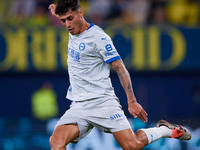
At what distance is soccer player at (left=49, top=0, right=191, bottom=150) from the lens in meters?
4.82

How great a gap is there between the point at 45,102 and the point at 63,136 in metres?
7.66

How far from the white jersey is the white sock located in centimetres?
66

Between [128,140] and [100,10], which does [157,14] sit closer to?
[100,10]

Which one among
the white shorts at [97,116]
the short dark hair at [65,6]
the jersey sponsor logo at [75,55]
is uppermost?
the short dark hair at [65,6]

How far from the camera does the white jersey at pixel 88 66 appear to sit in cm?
488

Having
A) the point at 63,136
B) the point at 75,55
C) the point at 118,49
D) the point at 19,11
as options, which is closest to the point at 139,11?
the point at 118,49

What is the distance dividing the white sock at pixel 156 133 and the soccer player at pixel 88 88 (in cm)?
4

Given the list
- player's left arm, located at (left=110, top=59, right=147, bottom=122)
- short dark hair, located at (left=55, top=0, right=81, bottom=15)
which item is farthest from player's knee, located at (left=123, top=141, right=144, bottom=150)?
short dark hair, located at (left=55, top=0, right=81, bottom=15)

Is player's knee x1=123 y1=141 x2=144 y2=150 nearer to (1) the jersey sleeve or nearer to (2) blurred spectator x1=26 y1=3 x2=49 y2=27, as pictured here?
(1) the jersey sleeve

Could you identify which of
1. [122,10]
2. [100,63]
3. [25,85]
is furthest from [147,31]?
[100,63]

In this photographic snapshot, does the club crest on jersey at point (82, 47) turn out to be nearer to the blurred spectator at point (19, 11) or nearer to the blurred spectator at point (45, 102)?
the blurred spectator at point (19, 11)

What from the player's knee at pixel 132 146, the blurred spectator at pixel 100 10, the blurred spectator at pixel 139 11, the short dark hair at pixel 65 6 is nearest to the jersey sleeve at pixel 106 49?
the short dark hair at pixel 65 6

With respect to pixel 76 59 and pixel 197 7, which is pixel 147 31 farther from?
pixel 76 59

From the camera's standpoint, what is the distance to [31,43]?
1191 cm
